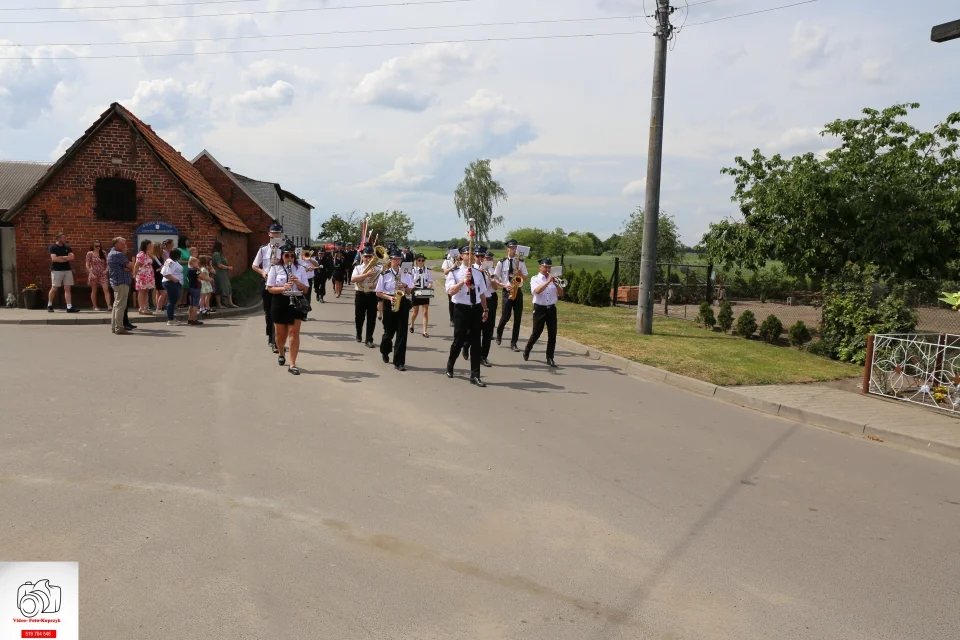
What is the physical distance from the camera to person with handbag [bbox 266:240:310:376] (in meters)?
10.0

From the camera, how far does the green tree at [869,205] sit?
50.9ft

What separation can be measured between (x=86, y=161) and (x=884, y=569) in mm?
20680

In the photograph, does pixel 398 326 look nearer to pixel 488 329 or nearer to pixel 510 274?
pixel 488 329

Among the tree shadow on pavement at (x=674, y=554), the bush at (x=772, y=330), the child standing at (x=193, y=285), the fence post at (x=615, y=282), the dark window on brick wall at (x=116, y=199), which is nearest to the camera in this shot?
the tree shadow on pavement at (x=674, y=554)

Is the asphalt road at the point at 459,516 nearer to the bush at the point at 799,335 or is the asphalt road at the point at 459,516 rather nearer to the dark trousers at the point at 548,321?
the dark trousers at the point at 548,321

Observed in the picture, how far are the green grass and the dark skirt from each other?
5.60 meters

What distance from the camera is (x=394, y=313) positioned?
35.8ft

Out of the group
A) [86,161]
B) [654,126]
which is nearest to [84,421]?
[654,126]

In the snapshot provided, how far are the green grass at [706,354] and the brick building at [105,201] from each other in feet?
36.7

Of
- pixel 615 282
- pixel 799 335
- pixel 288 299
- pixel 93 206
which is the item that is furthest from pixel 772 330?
pixel 93 206

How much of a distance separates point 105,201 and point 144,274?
4934mm

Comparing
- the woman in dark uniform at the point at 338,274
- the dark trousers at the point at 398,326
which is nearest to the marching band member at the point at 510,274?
the dark trousers at the point at 398,326

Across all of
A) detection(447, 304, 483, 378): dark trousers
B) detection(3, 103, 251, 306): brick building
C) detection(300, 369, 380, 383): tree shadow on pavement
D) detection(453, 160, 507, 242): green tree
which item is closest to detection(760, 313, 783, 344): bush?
detection(447, 304, 483, 378): dark trousers

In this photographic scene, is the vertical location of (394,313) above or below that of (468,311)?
below
